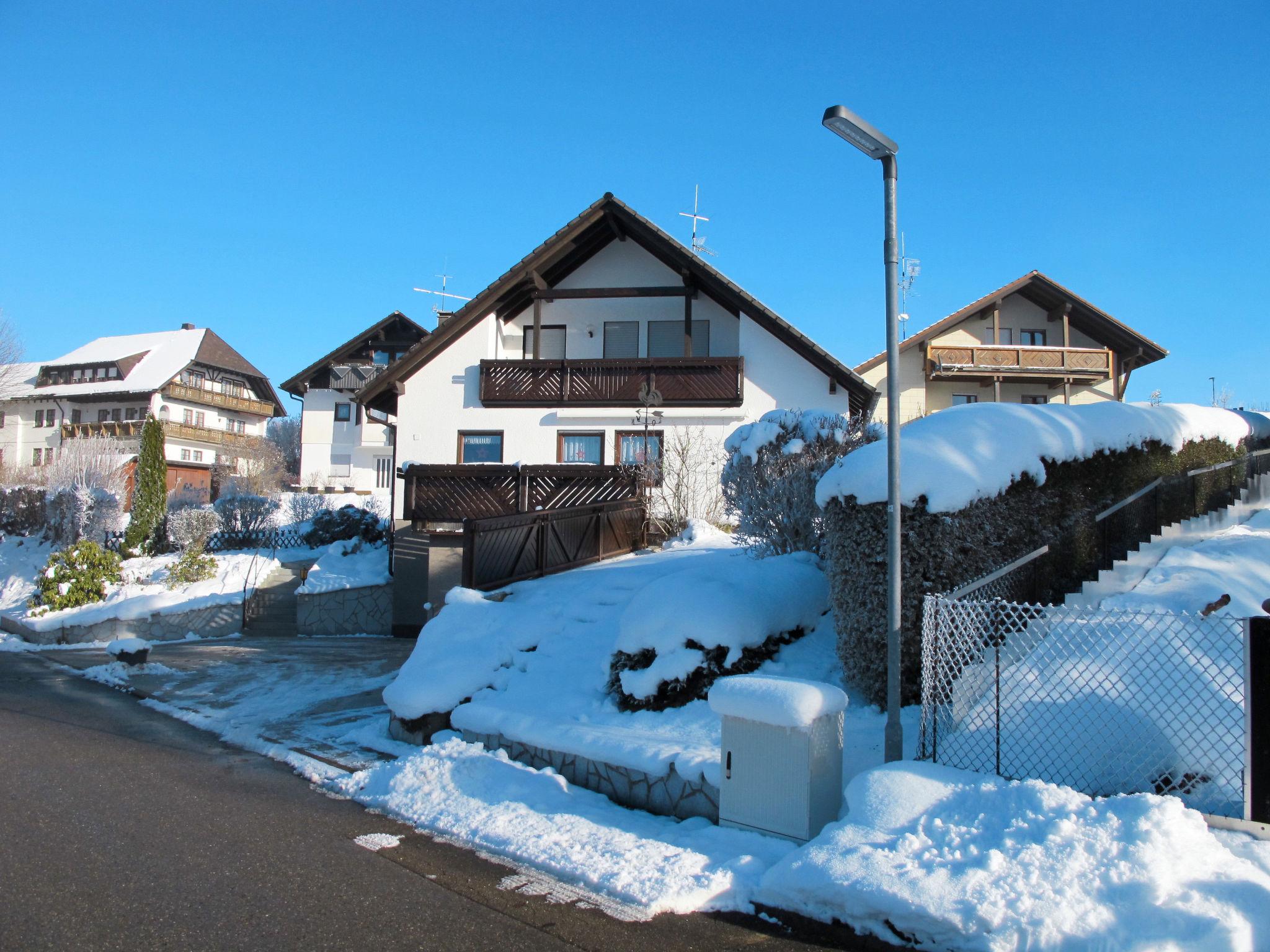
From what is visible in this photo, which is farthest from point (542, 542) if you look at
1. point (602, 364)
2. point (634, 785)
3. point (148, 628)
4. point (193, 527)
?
point (193, 527)

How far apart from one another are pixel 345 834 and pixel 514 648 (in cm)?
346

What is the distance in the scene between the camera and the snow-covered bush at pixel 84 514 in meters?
25.2

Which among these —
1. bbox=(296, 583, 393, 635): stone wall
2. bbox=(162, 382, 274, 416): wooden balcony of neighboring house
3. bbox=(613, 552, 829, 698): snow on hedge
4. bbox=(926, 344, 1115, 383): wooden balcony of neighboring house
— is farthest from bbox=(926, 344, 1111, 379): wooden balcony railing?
bbox=(162, 382, 274, 416): wooden balcony of neighboring house

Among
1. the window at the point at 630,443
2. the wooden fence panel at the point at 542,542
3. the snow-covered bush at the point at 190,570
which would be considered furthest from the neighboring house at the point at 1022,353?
the snow-covered bush at the point at 190,570

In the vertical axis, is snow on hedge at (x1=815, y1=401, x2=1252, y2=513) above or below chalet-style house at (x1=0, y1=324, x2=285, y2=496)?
below

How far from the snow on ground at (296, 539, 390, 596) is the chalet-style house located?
→ 102 feet

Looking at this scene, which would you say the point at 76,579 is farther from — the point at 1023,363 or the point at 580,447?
the point at 1023,363

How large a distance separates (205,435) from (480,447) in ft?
118

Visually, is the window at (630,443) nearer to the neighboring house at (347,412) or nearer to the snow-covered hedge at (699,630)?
the snow-covered hedge at (699,630)

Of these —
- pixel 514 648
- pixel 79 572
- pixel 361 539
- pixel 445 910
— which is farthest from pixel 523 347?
pixel 445 910

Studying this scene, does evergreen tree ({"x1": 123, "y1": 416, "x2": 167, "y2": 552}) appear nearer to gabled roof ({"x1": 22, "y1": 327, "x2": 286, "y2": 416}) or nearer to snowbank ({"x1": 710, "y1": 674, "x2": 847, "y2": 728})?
snowbank ({"x1": 710, "y1": 674, "x2": 847, "y2": 728})

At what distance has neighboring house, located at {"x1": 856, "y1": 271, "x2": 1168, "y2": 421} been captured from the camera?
28781mm

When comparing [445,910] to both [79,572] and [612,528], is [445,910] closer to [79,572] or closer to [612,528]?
[612,528]

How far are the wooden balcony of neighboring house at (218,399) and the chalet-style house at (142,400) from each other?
5 cm
